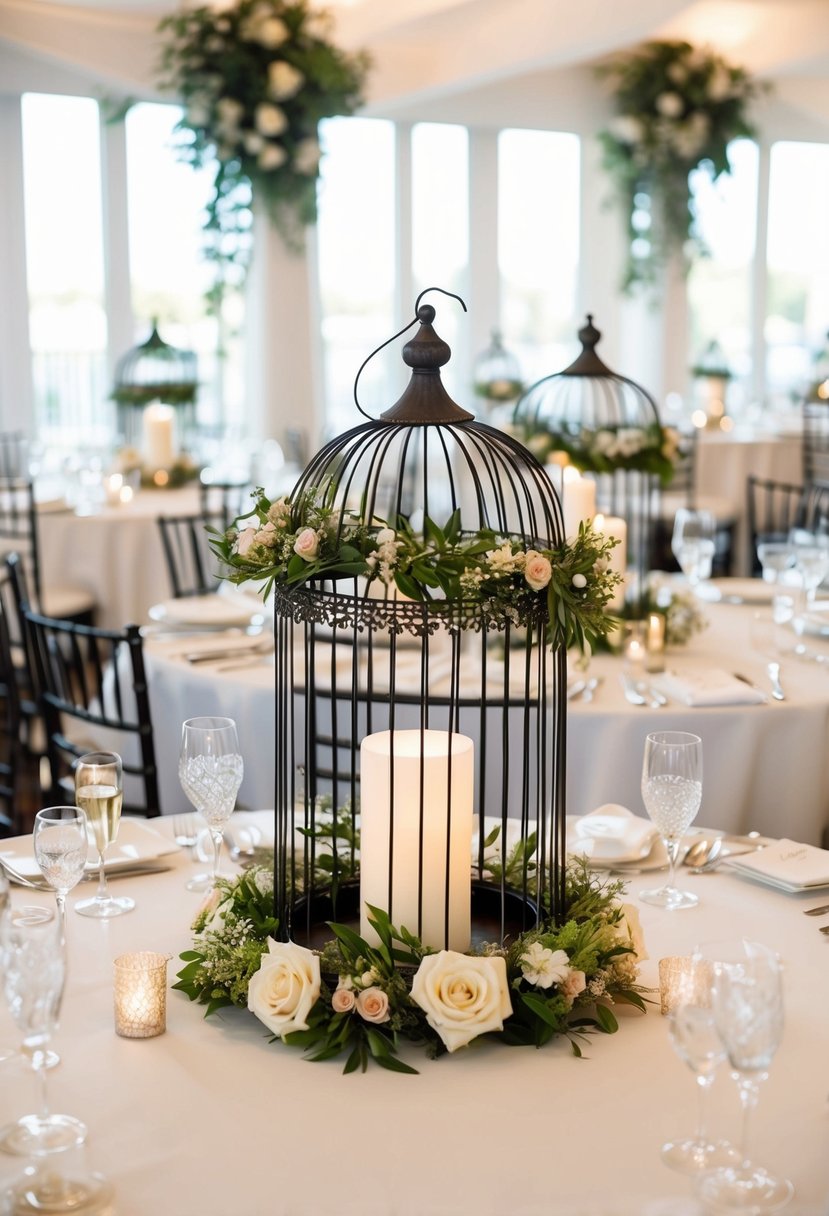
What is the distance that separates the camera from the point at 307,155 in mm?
8047

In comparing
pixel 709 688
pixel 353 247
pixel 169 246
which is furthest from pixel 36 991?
pixel 353 247

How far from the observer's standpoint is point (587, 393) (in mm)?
10703

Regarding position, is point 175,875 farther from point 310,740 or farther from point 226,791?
point 310,740

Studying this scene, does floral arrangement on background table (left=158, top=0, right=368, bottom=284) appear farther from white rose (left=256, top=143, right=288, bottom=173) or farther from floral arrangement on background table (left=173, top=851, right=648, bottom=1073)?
floral arrangement on background table (left=173, top=851, right=648, bottom=1073)

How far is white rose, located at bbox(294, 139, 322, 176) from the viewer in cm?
805

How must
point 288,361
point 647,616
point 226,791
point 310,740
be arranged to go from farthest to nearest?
point 288,361 < point 647,616 < point 226,791 < point 310,740

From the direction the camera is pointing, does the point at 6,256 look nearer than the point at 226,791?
No

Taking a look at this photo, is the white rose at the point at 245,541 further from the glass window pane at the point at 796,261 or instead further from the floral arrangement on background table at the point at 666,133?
the glass window pane at the point at 796,261

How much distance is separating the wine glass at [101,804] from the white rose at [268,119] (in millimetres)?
6531

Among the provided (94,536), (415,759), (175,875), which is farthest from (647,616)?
(94,536)

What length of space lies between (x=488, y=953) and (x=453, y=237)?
891 cm

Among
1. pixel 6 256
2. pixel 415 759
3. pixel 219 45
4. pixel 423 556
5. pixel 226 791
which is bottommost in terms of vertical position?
pixel 226 791

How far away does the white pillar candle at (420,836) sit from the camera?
5.32 feet

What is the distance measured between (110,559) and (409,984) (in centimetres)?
445
